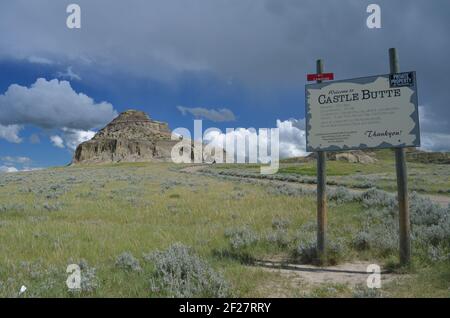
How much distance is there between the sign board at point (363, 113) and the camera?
22.7 ft

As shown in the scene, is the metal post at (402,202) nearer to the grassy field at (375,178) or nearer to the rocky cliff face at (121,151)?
the grassy field at (375,178)

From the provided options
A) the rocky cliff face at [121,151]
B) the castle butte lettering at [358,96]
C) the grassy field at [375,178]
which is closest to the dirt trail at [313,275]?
the castle butte lettering at [358,96]

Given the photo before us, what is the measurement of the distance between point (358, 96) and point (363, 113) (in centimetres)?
36

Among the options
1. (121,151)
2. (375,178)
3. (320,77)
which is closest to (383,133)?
(320,77)

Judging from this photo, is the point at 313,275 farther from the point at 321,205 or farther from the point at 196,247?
the point at 196,247

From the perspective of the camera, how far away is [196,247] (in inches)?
316

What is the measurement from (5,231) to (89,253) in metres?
3.59

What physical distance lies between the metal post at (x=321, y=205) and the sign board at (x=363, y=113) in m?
0.47

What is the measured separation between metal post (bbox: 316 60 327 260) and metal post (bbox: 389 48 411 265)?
1432mm

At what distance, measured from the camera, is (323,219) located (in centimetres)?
751

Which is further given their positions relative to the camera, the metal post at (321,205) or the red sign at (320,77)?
the red sign at (320,77)

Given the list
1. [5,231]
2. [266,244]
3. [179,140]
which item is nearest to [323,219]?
[266,244]

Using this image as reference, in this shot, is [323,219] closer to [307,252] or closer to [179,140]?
[307,252]
